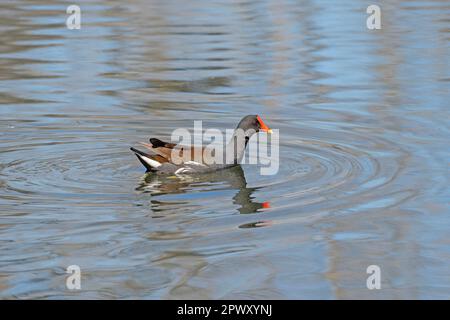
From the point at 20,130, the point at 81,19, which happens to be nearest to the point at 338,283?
the point at 20,130

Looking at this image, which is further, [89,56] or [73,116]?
[89,56]

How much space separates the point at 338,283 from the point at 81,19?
48.3ft

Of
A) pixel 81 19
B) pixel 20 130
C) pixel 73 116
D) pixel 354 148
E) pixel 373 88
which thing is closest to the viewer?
pixel 354 148

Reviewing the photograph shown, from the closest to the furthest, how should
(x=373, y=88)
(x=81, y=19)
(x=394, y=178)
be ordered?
(x=394, y=178) < (x=373, y=88) < (x=81, y=19)

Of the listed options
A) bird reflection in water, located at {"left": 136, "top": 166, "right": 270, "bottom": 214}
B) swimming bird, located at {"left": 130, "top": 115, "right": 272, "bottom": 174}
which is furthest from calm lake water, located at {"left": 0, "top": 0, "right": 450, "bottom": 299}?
swimming bird, located at {"left": 130, "top": 115, "right": 272, "bottom": 174}

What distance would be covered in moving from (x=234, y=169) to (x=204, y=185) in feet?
2.24

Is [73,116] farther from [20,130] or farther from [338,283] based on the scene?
[338,283]

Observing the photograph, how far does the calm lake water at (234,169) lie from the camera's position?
7.83 m

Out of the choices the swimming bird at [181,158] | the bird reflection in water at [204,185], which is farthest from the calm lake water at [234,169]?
the swimming bird at [181,158]

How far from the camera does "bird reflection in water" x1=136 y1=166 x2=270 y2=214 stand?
955 centimetres

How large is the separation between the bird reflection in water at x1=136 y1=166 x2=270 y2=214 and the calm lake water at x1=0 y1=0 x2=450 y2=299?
0.12 feet

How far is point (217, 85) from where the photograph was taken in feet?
50.3

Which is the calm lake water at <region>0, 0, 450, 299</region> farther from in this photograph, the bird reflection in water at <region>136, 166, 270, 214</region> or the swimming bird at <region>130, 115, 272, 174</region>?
the swimming bird at <region>130, 115, 272, 174</region>
